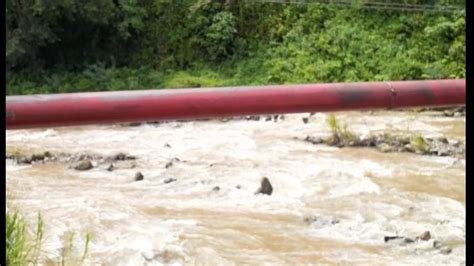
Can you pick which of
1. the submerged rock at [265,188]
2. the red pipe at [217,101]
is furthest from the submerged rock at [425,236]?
the red pipe at [217,101]

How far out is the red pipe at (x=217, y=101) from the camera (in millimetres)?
714

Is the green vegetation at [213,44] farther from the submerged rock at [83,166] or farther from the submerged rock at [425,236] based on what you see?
the submerged rock at [425,236]

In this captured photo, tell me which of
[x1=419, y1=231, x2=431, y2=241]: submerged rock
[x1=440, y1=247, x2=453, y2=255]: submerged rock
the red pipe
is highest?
the red pipe

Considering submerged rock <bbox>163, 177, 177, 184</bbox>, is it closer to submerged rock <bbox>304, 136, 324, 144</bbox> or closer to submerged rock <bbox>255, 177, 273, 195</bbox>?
submerged rock <bbox>255, 177, 273, 195</bbox>

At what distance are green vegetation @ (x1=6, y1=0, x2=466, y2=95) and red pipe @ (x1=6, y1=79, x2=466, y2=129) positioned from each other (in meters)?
11.3

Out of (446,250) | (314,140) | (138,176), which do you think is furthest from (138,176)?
(446,250)

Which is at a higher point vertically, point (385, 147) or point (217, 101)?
point (217, 101)

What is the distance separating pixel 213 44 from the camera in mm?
13914

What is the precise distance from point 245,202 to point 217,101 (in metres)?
4.01

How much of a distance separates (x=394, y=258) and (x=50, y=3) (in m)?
10.2

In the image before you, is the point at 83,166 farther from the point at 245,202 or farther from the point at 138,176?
the point at 245,202

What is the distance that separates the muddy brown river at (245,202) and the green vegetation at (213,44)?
5059mm

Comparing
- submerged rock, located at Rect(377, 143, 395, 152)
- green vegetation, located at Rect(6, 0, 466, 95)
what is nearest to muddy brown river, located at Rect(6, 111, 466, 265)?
submerged rock, located at Rect(377, 143, 395, 152)

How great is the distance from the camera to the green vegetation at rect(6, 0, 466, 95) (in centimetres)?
1255
